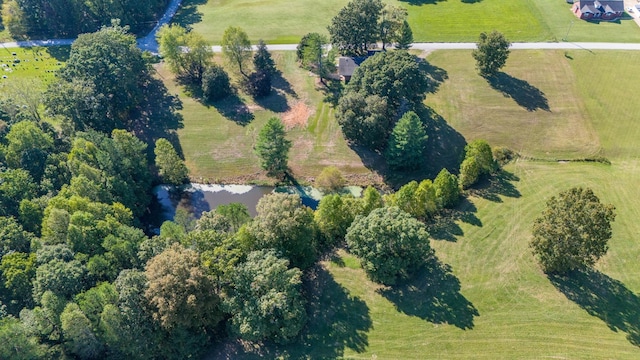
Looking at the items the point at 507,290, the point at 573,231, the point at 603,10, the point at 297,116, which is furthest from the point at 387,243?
the point at 603,10

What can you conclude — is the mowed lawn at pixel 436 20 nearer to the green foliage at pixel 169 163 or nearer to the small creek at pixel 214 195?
the green foliage at pixel 169 163

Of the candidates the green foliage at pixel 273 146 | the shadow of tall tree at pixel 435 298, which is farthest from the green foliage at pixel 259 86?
the shadow of tall tree at pixel 435 298

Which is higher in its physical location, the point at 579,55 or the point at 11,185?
the point at 579,55

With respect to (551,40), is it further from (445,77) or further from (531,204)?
(531,204)

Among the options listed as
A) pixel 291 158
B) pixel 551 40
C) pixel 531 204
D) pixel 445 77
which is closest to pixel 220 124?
pixel 291 158

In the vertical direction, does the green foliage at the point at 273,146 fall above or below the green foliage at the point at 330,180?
above

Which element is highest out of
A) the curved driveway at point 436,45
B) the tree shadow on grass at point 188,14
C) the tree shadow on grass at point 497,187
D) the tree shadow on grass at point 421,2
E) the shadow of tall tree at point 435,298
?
the tree shadow on grass at point 421,2

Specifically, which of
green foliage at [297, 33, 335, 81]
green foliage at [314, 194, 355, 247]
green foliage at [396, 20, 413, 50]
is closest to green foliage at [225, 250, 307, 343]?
green foliage at [314, 194, 355, 247]
